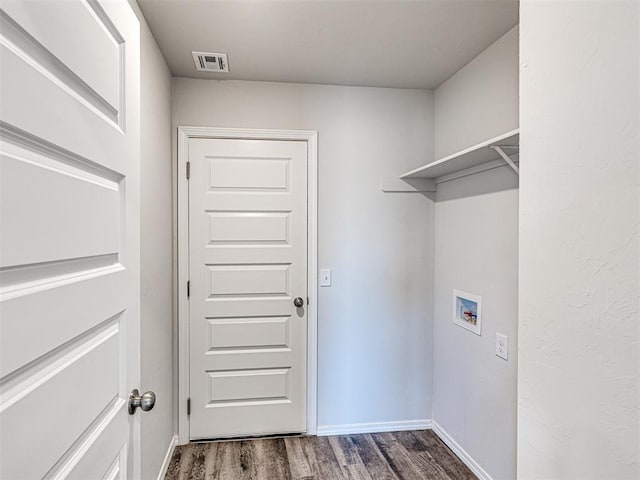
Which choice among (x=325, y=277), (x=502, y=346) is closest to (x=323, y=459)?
(x=325, y=277)

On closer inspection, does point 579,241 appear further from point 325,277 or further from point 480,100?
point 325,277

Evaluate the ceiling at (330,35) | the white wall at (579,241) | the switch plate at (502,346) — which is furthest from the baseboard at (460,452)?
the ceiling at (330,35)

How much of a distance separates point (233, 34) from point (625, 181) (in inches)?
75.2

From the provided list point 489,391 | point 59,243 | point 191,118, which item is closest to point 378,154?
point 191,118

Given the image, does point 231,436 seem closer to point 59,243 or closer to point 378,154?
point 378,154

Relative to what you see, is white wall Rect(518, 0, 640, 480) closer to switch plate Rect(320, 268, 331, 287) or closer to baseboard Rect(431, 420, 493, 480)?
baseboard Rect(431, 420, 493, 480)

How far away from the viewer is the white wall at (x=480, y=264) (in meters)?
1.93

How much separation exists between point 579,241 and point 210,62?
2197mm

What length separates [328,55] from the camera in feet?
7.17

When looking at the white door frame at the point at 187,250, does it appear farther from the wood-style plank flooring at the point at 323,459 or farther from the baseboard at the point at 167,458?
the wood-style plank flooring at the point at 323,459

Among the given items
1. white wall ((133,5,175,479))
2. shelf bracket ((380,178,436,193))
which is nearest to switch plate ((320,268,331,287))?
shelf bracket ((380,178,436,193))

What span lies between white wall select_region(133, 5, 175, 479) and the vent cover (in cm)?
20

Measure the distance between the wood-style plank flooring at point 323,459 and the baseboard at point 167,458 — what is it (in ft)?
0.10

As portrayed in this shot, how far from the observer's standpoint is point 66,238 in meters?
0.64
